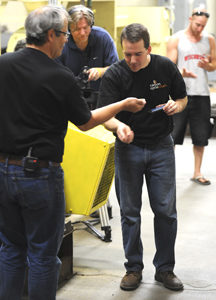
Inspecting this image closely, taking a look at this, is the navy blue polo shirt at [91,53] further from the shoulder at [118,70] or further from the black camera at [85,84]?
the shoulder at [118,70]

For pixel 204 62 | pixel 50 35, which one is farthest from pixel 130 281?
pixel 204 62

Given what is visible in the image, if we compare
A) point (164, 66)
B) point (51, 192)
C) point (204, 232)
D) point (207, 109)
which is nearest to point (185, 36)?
point (207, 109)

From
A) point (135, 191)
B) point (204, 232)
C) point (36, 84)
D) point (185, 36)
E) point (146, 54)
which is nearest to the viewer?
point (36, 84)

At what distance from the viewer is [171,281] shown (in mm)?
3449

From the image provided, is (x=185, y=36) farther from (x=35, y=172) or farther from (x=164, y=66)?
(x=35, y=172)

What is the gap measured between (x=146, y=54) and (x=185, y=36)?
2.96 metres

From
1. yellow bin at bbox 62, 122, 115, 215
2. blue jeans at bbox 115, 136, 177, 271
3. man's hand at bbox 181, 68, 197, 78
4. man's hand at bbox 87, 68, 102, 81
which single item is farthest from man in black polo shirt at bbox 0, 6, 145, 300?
man's hand at bbox 181, 68, 197, 78

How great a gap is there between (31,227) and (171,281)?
1235 millimetres

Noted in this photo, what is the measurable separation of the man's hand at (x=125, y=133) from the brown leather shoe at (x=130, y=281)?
0.98 meters

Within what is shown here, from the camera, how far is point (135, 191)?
3377 millimetres

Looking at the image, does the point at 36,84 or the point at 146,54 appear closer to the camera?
the point at 36,84

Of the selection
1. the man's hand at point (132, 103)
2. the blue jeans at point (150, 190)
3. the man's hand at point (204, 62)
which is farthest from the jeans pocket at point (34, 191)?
the man's hand at point (204, 62)

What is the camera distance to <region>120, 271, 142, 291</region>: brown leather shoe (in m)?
3.47

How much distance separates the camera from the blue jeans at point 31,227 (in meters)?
2.49
